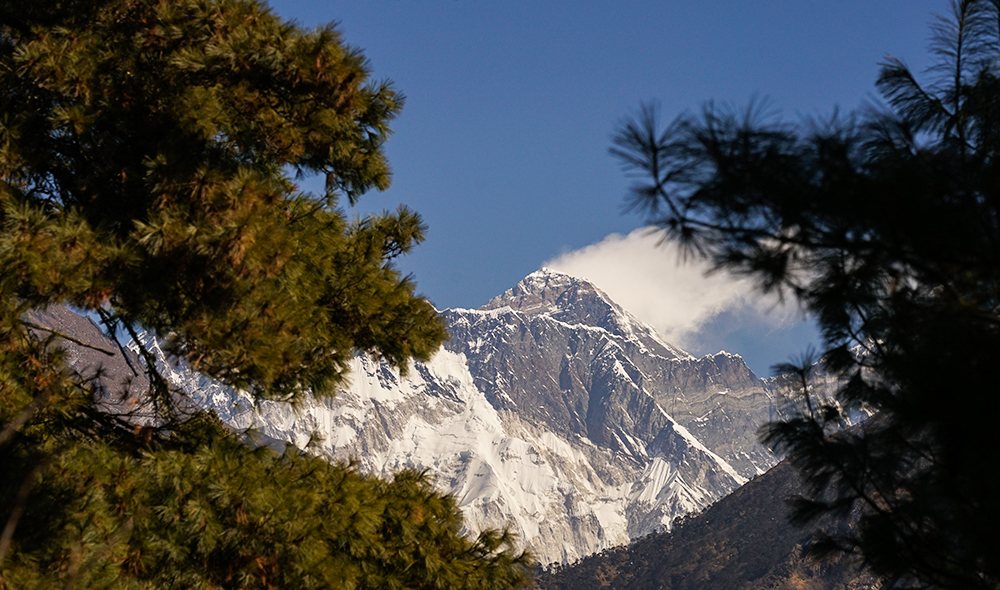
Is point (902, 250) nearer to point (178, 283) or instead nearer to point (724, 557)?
point (178, 283)

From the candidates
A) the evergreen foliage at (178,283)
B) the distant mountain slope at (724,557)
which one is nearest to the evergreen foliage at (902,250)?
the evergreen foliage at (178,283)

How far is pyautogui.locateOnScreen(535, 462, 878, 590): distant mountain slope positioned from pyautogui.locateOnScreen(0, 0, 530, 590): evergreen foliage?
98551 mm

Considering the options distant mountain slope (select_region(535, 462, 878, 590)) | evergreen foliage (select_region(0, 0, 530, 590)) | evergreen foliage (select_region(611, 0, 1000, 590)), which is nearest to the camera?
A: evergreen foliage (select_region(611, 0, 1000, 590))

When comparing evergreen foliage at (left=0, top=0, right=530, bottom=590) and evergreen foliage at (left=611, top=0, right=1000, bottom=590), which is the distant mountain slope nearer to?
evergreen foliage at (left=0, top=0, right=530, bottom=590)

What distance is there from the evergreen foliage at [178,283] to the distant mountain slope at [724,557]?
9855 centimetres

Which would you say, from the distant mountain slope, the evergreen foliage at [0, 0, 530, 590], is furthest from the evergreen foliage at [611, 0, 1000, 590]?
the distant mountain slope

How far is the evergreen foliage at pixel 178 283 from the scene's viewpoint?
14.1 ft

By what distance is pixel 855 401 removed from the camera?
4.79m

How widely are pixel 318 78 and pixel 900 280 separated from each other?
402 centimetres

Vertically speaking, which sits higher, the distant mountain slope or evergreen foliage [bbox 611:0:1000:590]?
Result: the distant mountain slope

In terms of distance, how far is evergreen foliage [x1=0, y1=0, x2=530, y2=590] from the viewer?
4.31 metres

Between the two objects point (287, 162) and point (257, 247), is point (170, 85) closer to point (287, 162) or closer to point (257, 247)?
point (287, 162)

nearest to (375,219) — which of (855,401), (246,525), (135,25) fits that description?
(135,25)

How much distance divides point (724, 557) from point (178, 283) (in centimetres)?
12384
